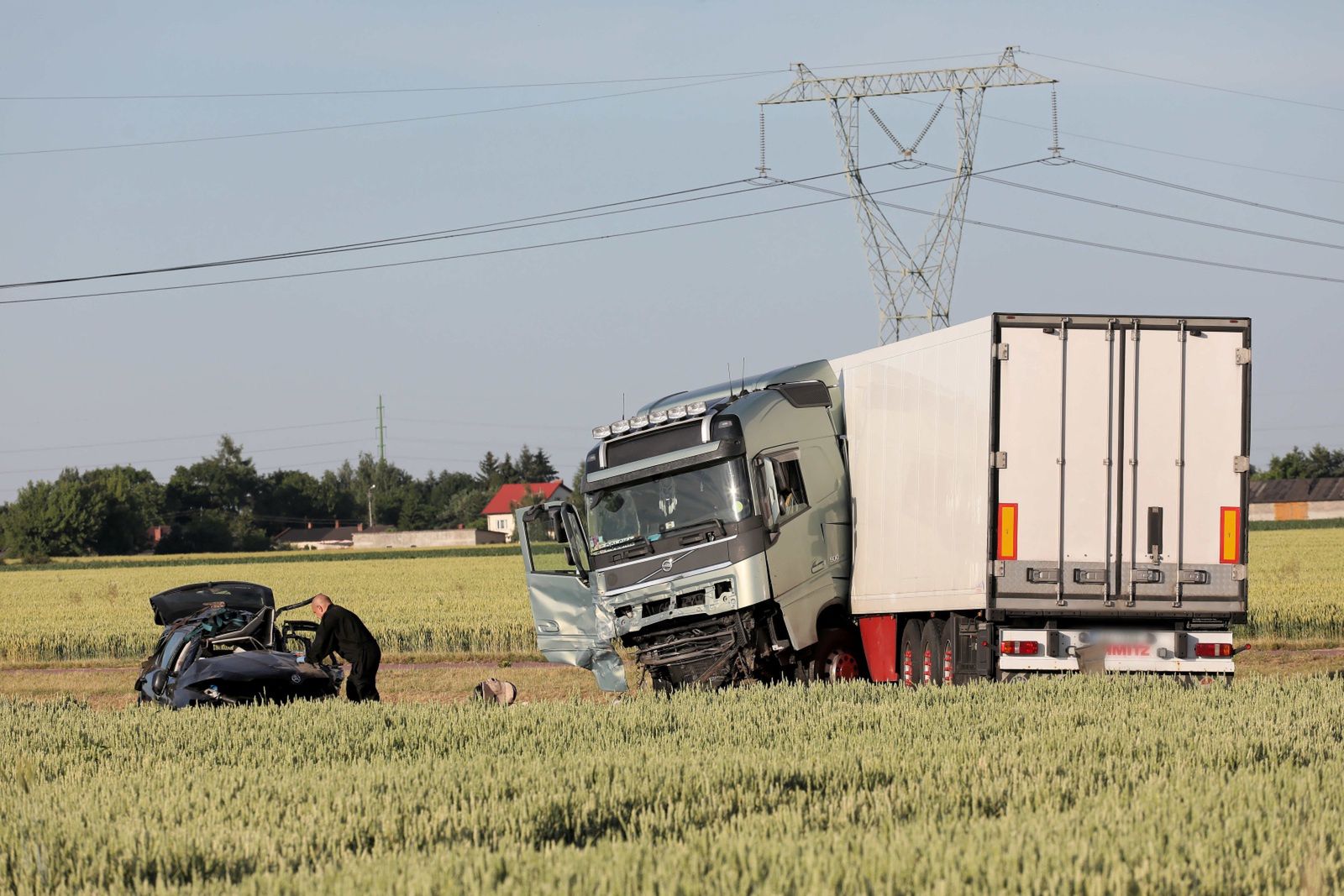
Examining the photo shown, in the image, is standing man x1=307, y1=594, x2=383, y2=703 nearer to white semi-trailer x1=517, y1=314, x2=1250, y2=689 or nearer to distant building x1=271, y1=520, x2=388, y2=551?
white semi-trailer x1=517, y1=314, x2=1250, y2=689

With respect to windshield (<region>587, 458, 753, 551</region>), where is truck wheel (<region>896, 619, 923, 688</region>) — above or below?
below

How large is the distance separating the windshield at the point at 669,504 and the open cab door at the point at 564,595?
290 millimetres

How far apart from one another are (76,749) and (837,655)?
9.33 metres

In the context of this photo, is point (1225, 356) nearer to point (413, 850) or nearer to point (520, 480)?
point (413, 850)

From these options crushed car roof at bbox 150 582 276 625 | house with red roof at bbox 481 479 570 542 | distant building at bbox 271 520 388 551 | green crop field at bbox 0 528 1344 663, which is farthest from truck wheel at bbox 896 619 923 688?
distant building at bbox 271 520 388 551

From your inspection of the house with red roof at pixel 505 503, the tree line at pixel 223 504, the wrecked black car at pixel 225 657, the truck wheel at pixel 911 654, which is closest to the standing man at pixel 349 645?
the wrecked black car at pixel 225 657

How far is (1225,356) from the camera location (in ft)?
47.2

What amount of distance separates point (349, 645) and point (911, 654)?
6.03 m

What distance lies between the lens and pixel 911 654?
16766 millimetres

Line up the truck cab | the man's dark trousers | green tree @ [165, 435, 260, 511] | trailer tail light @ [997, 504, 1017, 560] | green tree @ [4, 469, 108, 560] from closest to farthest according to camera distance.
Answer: trailer tail light @ [997, 504, 1017, 560] < the man's dark trousers < the truck cab < green tree @ [4, 469, 108, 560] < green tree @ [165, 435, 260, 511]

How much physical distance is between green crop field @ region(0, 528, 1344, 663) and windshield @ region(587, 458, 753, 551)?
11.1 m

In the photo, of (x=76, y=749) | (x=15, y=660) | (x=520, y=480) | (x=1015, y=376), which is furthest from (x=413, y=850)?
(x=520, y=480)

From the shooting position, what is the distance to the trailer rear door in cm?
1431

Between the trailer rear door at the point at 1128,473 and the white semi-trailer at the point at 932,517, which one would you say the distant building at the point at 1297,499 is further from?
the trailer rear door at the point at 1128,473
